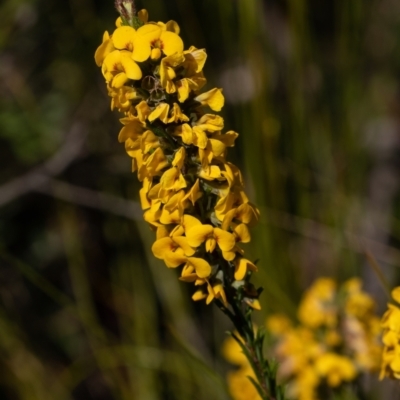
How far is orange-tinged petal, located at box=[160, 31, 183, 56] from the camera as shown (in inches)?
26.1

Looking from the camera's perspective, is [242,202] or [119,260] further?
[119,260]

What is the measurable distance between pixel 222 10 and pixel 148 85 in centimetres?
80

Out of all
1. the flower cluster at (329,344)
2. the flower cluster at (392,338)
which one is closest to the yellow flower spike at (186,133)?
the flower cluster at (392,338)

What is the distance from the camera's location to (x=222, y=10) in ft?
4.68

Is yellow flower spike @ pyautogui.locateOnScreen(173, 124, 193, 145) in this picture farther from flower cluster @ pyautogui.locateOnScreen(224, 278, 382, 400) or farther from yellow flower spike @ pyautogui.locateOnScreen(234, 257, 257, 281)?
flower cluster @ pyautogui.locateOnScreen(224, 278, 382, 400)

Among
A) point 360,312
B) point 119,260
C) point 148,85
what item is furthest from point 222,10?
point 119,260

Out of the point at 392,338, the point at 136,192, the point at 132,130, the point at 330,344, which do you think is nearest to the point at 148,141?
the point at 132,130

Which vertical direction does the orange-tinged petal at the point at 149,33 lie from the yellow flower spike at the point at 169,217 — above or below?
above

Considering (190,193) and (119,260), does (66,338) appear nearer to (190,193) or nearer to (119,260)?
(119,260)

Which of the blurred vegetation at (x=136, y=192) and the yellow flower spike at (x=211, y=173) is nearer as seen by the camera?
the yellow flower spike at (x=211, y=173)

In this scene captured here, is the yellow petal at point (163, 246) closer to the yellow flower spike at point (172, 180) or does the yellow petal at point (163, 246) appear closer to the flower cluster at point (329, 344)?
the yellow flower spike at point (172, 180)

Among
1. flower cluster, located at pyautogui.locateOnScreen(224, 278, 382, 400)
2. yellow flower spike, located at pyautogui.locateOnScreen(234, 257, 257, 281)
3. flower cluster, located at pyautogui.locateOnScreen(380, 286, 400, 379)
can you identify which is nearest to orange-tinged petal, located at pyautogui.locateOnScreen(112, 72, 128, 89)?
yellow flower spike, located at pyautogui.locateOnScreen(234, 257, 257, 281)

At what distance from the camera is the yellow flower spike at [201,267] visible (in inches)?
27.5

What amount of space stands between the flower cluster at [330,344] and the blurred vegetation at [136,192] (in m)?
0.16
